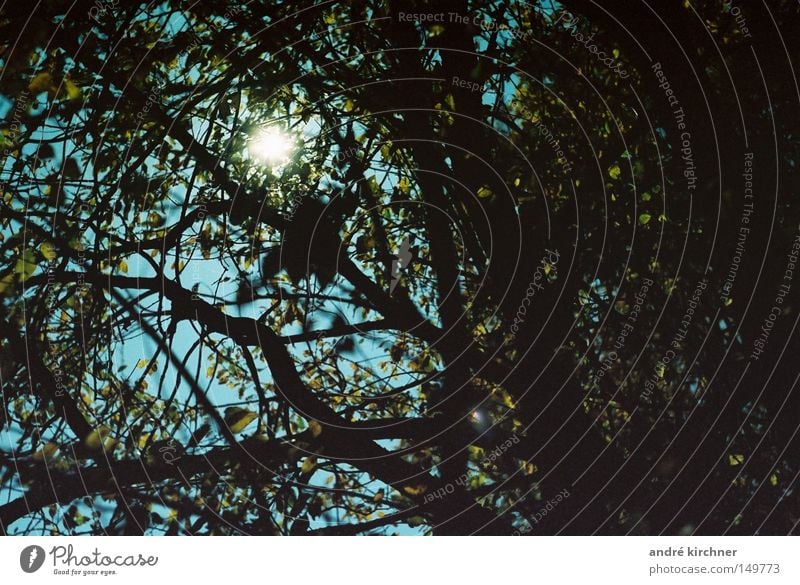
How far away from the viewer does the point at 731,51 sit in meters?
3.76

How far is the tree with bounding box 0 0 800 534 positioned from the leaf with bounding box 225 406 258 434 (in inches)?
0.4

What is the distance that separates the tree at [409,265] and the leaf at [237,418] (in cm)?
1

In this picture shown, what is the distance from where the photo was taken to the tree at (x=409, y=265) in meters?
3.38

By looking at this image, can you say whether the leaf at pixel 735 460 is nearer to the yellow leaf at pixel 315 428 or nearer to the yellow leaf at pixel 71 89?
the yellow leaf at pixel 315 428

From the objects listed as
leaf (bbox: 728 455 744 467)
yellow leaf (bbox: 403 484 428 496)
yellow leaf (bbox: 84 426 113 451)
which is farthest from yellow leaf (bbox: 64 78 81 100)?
leaf (bbox: 728 455 744 467)

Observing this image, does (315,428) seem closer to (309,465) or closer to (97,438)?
(309,465)

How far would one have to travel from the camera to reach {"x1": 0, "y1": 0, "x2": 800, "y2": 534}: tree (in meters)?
3.38

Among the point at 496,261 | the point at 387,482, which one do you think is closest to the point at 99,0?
the point at 496,261

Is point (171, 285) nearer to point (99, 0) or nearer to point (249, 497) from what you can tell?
point (249, 497)

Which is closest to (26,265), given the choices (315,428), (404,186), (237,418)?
(237,418)
